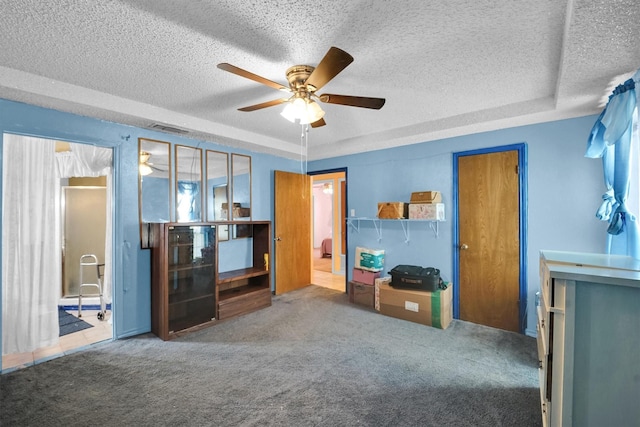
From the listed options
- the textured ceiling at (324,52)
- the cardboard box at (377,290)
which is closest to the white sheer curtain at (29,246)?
the textured ceiling at (324,52)

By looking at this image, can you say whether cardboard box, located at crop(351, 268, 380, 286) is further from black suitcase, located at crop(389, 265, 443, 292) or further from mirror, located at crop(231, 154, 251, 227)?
A: mirror, located at crop(231, 154, 251, 227)

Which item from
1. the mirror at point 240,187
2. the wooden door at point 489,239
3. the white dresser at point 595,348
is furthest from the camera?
the mirror at point 240,187

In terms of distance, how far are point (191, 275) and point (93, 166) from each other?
191 cm

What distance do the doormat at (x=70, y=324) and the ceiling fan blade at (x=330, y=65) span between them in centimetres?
379

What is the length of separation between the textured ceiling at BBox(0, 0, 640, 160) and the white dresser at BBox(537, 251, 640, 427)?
1291 mm

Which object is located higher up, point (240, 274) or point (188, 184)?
point (188, 184)

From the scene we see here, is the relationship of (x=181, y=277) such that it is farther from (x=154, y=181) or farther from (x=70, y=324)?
(x=70, y=324)

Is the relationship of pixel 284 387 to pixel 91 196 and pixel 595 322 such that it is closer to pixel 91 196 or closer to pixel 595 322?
pixel 595 322

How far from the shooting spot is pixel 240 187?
163 inches

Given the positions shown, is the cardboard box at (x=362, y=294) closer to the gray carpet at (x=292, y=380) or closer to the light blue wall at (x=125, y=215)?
the gray carpet at (x=292, y=380)

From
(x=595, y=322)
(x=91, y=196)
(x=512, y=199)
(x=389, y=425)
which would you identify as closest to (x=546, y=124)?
(x=512, y=199)

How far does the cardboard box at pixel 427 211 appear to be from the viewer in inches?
136

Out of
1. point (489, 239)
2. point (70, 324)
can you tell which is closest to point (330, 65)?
point (489, 239)

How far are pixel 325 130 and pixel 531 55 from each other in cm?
234
